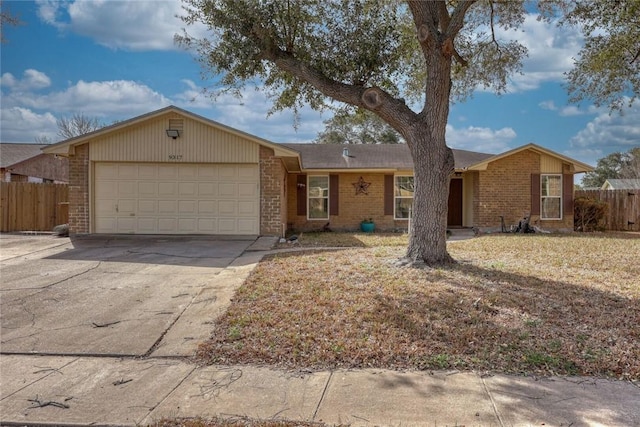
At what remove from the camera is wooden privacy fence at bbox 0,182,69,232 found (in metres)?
14.7

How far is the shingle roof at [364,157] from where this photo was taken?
1700cm

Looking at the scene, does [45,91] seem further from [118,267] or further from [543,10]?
[543,10]

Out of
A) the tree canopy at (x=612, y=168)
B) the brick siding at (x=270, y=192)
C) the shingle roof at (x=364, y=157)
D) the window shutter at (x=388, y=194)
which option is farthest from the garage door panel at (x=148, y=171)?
the tree canopy at (x=612, y=168)

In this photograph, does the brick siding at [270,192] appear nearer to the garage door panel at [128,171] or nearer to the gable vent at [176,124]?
the gable vent at [176,124]

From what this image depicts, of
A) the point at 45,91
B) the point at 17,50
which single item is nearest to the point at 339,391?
the point at 17,50

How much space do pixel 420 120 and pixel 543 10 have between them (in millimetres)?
5196

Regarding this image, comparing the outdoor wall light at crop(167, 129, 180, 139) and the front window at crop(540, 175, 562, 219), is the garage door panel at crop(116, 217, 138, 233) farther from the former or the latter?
the front window at crop(540, 175, 562, 219)

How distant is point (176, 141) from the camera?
41.0 ft

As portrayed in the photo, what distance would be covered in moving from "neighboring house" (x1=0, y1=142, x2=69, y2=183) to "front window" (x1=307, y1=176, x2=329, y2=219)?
13.0 m

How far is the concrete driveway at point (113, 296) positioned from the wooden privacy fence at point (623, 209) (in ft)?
54.8

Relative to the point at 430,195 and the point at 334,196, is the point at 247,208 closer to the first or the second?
the point at 334,196

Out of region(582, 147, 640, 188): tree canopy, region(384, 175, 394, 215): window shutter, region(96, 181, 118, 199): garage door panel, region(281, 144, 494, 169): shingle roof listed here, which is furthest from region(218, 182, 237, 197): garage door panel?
region(582, 147, 640, 188): tree canopy

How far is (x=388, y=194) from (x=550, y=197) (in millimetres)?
6336

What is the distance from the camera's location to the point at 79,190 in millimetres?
12461
